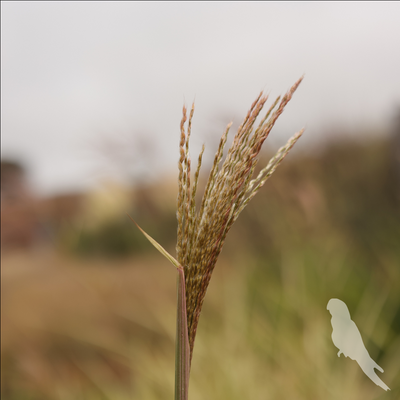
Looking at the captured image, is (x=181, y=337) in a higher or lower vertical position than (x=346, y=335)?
higher

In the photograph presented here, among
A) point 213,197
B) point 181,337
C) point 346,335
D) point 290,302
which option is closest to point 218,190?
point 213,197

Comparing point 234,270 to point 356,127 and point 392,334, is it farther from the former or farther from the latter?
point 356,127

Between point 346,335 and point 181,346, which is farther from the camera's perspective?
point 346,335

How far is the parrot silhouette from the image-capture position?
650 millimetres

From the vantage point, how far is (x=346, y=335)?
72 cm

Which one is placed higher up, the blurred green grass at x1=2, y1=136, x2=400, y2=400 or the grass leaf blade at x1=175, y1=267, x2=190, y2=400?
the grass leaf blade at x1=175, y1=267, x2=190, y2=400

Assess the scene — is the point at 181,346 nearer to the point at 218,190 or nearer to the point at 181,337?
the point at 181,337

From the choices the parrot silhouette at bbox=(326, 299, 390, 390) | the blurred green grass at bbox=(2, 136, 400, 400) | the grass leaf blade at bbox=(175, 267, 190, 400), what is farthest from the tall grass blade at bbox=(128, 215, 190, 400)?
the blurred green grass at bbox=(2, 136, 400, 400)

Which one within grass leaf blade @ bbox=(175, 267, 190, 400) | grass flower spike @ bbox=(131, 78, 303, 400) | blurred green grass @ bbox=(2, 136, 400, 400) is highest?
grass flower spike @ bbox=(131, 78, 303, 400)

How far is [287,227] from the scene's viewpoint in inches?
49.2

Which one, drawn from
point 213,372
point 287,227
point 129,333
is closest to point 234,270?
point 287,227

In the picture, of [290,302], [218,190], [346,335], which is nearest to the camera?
[218,190]

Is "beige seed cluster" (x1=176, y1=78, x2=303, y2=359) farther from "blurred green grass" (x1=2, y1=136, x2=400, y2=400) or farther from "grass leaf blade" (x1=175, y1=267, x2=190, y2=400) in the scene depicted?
"blurred green grass" (x1=2, y1=136, x2=400, y2=400)

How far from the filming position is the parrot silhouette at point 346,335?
0.65 m
